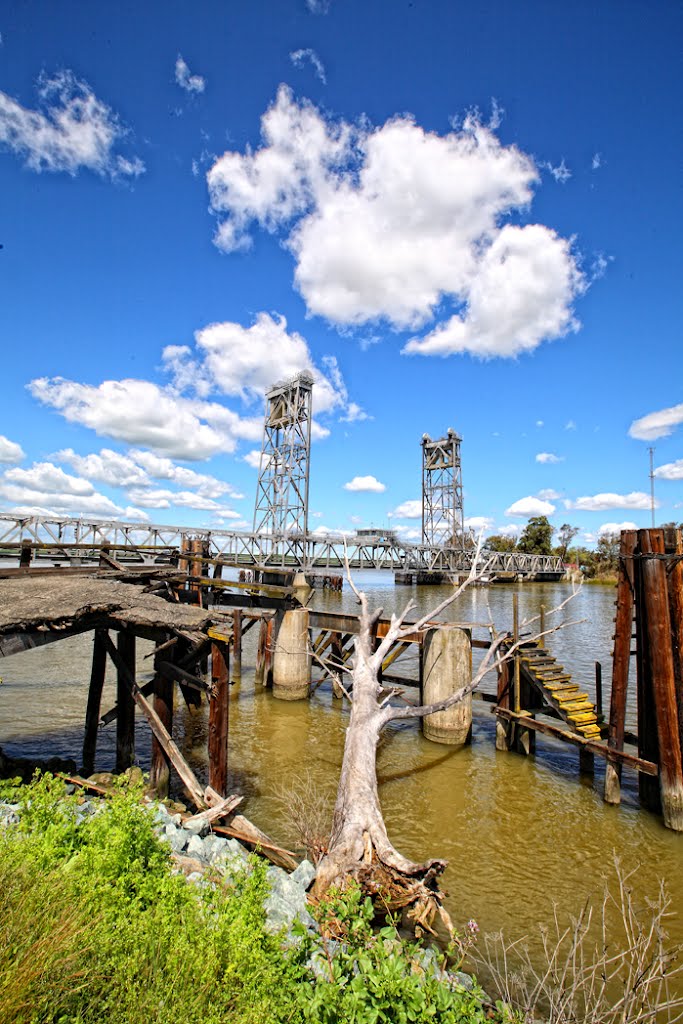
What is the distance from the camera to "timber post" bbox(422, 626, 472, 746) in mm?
10547

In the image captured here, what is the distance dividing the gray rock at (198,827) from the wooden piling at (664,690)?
6.19 meters

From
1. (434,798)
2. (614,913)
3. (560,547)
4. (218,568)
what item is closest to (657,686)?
(614,913)

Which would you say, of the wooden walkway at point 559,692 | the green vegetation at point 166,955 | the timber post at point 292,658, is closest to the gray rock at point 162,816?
the green vegetation at point 166,955

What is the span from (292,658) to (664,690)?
28.8 feet

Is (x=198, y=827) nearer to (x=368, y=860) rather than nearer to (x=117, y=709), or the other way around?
(x=368, y=860)

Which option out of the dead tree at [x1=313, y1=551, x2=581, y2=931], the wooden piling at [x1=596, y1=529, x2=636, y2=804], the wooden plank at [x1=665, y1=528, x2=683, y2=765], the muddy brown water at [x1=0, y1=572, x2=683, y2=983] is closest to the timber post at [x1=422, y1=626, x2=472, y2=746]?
the muddy brown water at [x1=0, y1=572, x2=683, y2=983]

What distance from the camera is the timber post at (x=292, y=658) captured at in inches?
537

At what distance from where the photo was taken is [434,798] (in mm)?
8602

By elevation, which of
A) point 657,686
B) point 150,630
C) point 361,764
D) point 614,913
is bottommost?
point 614,913

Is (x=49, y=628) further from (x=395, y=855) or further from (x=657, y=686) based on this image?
(x=657, y=686)

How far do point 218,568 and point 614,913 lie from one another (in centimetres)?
1637

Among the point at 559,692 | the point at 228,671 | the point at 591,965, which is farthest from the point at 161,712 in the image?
the point at 559,692

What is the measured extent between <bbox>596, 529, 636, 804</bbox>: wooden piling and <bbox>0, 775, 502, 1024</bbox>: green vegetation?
18.1ft

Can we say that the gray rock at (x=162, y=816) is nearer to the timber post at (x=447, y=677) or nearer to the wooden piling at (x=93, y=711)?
the wooden piling at (x=93, y=711)
